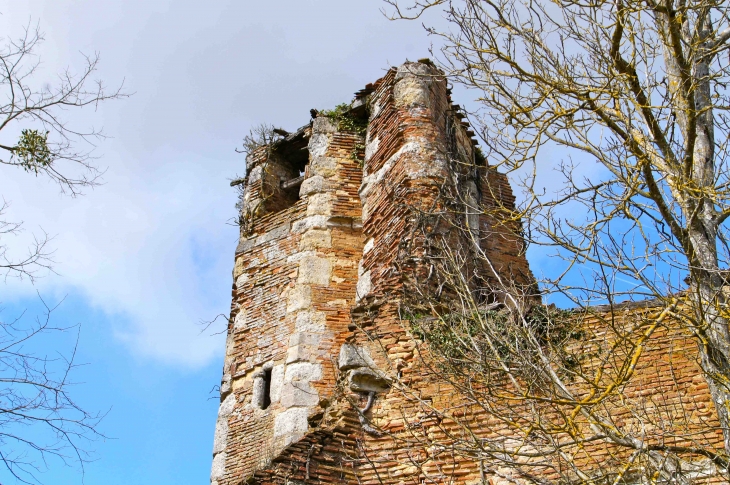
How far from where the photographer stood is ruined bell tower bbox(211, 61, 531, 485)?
8148mm

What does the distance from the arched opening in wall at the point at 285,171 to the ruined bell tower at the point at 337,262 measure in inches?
1.3

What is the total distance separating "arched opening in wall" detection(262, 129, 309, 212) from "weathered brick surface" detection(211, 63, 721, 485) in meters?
0.03

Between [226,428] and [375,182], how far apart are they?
3779 millimetres

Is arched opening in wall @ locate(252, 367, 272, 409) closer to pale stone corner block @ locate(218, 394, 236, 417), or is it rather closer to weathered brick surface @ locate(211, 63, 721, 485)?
weathered brick surface @ locate(211, 63, 721, 485)

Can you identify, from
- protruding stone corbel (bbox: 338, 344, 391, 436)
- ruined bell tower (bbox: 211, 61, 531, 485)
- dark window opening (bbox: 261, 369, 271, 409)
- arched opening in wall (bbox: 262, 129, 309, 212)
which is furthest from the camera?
arched opening in wall (bbox: 262, 129, 309, 212)

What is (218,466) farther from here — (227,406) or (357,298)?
(357,298)

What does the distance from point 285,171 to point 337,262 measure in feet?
9.85

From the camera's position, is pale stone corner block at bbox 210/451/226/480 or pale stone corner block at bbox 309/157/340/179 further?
pale stone corner block at bbox 309/157/340/179

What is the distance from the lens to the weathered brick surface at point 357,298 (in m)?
6.69

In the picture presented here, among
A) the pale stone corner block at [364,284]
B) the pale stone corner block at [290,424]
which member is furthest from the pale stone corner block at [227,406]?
the pale stone corner block at [364,284]

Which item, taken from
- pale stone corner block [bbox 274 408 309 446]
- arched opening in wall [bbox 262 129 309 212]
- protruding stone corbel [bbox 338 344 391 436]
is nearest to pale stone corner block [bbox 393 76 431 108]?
arched opening in wall [bbox 262 129 309 212]

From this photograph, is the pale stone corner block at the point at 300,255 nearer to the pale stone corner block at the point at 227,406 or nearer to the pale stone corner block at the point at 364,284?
the pale stone corner block at the point at 364,284

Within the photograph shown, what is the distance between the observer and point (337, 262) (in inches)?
432

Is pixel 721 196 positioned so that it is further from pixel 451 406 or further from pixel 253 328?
pixel 253 328
